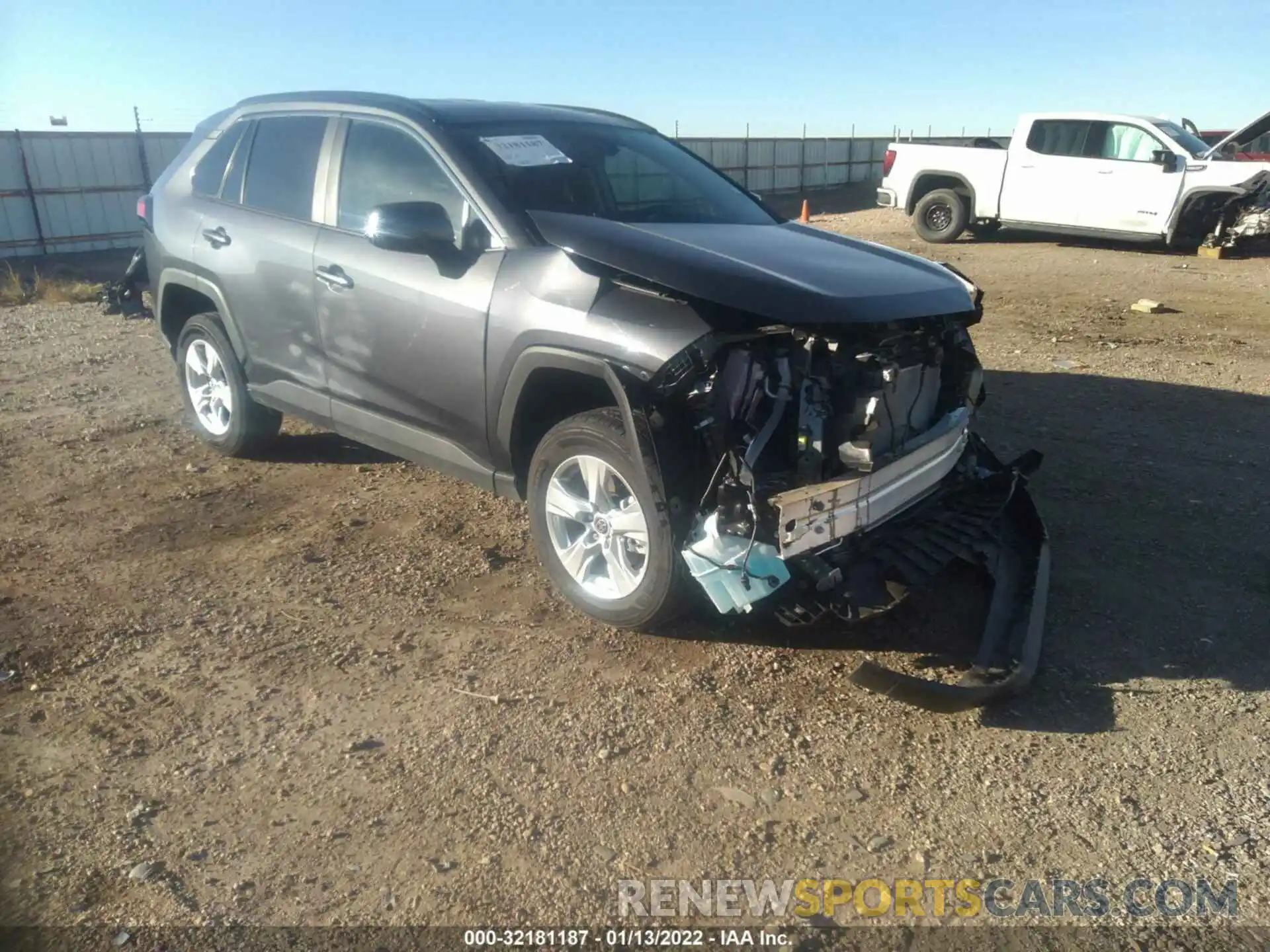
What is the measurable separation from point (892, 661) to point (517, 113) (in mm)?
3018

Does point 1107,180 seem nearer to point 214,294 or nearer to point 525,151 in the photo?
point 525,151

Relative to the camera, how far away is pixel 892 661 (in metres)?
3.69

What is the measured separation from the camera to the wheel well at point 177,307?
18.7 feet

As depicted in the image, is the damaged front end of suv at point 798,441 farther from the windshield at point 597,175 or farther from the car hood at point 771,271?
the windshield at point 597,175

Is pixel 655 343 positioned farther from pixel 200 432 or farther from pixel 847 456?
pixel 200 432

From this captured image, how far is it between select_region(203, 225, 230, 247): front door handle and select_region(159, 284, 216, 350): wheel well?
1.39 feet

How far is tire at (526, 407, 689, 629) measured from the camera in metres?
3.50

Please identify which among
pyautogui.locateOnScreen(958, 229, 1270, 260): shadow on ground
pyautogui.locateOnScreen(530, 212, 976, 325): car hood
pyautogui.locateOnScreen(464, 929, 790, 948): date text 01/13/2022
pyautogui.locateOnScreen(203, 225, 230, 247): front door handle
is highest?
pyautogui.locateOnScreen(530, 212, 976, 325): car hood

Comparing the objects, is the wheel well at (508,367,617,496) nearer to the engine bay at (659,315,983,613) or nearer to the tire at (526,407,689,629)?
the tire at (526,407,689,629)

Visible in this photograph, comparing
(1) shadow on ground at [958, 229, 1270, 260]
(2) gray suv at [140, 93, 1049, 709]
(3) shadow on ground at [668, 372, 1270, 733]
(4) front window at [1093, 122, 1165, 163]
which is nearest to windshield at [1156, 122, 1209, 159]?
(4) front window at [1093, 122, 1165, 163]

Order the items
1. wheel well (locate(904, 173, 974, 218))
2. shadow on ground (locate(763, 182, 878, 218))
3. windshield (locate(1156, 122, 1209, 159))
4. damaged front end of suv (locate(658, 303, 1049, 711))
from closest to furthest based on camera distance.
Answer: damaged front end of suv (locate(658, 303, 1049, 711)) < windshield (locate(1156, 122, 1209, 159)) < wheel well (locate(904, 173, 974, 218)) < shadow on ground (locate(763, 182, 878, 218))

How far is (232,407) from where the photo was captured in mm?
5516

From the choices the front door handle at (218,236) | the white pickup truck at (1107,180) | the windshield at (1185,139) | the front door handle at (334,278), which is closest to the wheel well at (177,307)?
the front door handle at (218,236)

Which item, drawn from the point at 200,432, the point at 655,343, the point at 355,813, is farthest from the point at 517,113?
the point at 355,813
